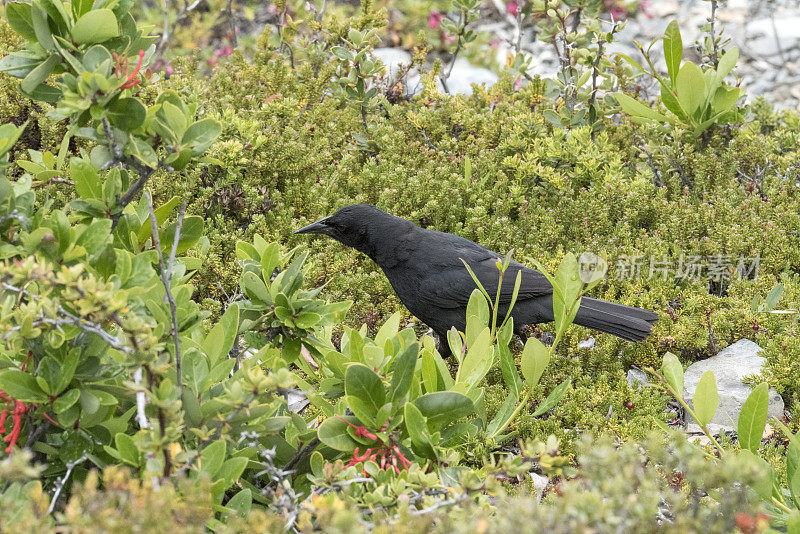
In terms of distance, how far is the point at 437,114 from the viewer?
21.7 feet

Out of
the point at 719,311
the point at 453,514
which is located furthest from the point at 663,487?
the point at 719,311

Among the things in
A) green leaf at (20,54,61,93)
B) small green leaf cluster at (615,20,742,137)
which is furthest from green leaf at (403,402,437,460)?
small green leaf cluster at (615,20,742,137)

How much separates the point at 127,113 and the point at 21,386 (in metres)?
0.81

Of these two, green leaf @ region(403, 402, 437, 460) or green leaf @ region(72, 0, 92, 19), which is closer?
green leaf @ region(403, 402, 437, 460)

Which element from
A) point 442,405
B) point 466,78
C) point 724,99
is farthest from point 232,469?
point 466,78

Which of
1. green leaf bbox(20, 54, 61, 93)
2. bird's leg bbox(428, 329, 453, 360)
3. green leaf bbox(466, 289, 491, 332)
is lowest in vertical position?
bird's leg bbox(428, 329, 453, 360)

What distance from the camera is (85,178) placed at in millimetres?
2369

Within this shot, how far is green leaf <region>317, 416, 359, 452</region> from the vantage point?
215 centimetres

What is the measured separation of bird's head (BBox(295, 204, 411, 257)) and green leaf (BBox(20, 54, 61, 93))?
2.77m

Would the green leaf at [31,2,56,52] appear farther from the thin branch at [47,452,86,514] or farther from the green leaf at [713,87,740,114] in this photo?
the green leaf at [713,87,740,114]

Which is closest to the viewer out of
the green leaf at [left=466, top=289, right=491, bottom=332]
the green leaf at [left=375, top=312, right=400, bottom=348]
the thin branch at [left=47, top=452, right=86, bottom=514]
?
the thin branch at [left=47, top=452, right=86, bottom=514]

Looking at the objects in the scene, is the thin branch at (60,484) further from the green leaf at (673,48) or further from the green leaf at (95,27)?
the green leaf at (673,48)

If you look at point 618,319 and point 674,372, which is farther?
point 618,319

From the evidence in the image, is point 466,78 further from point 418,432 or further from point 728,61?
point 418,432
